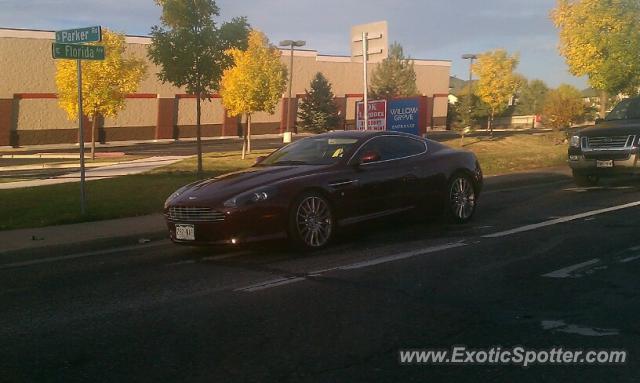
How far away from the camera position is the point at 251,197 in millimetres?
7613

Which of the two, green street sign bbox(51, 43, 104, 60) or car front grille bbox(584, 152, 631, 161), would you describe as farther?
car front grille bbox(584, 152, 631, 161)

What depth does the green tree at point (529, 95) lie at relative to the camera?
82.7 m

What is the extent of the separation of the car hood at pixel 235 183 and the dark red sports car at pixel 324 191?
0.04 ft

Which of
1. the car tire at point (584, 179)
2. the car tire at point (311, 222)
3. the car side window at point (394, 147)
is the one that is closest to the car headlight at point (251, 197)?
the car tire at point (311, 222)

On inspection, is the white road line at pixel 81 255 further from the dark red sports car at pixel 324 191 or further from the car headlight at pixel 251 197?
the car headlight at pixel 251 197

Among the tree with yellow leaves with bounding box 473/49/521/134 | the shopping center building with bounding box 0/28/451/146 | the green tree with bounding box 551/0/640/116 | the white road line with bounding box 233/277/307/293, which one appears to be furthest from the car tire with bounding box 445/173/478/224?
the tree with yellow leaves with bounding box 473/49/521/134

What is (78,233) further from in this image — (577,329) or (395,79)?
(395,79)

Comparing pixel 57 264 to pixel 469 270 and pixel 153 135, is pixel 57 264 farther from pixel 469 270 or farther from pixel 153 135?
pixel 153 135

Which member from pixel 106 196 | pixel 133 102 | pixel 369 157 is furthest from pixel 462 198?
pixel 133 102

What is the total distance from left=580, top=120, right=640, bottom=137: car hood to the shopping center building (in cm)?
2315

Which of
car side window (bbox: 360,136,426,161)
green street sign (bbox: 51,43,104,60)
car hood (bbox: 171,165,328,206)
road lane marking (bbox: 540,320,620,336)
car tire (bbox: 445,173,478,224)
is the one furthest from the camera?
green street sign (bbox: 51,43,104,60)

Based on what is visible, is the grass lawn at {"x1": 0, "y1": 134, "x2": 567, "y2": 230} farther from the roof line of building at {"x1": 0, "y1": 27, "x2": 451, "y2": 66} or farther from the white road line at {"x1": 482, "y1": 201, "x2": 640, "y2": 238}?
the roof line of building at {"x1": 0, "y1": 27, "x2": 451, "y2": 66}

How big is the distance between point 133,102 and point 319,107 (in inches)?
543

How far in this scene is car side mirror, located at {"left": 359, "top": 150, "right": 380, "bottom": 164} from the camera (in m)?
8.72
